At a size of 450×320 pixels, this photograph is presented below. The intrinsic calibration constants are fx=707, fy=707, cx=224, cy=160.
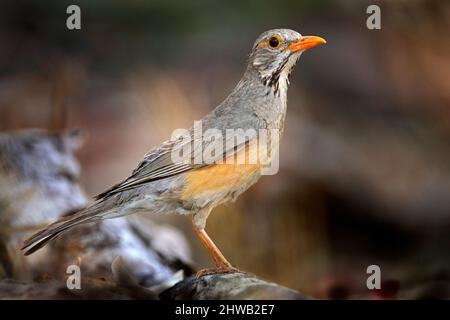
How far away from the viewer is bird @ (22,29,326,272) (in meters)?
4.74

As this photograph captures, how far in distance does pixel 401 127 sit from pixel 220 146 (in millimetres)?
3995

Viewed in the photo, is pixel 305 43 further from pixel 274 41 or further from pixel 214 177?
pixel 214 177

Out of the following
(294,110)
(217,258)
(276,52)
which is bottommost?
(217,258)

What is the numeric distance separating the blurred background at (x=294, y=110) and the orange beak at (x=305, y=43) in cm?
231

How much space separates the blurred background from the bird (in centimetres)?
187

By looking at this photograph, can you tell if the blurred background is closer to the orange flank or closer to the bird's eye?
the orange flank

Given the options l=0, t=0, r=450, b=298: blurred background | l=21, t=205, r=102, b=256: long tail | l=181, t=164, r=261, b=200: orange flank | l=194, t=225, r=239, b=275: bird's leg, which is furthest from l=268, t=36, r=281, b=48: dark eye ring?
l=0, t=0, r=450, b=298: blurred background

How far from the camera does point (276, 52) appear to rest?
503 centimetres

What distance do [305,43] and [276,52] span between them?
25cm

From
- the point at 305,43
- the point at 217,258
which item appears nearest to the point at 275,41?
the point at 305,43

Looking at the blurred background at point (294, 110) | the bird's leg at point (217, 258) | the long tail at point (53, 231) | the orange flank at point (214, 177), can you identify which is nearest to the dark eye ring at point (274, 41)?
the orange flank at point (214, 177)

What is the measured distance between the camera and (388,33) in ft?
27.5

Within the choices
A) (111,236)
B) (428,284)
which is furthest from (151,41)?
(428,284)

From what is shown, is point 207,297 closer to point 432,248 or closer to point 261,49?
point 261,49
